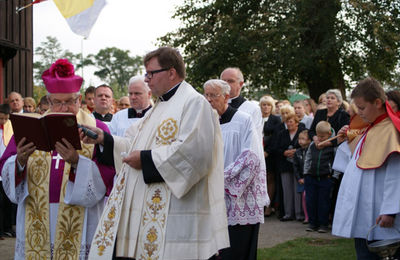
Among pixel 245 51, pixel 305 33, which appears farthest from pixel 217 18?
pixel 305 33

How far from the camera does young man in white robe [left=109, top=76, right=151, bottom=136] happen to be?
6168 millimetres

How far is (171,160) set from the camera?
144 inches

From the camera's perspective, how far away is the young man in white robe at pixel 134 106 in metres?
6.17

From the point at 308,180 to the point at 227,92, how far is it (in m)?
4.34

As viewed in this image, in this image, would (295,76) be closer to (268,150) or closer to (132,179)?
(268,150)

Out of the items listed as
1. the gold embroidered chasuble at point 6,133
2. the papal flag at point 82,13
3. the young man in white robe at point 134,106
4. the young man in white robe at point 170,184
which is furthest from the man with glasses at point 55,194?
the gold embroidered chasuble at point 6,133

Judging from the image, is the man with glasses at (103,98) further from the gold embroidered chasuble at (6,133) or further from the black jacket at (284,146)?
the black jacket at (284,146)

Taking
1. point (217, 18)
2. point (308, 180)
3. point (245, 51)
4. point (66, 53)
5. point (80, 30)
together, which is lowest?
point (308, 180)

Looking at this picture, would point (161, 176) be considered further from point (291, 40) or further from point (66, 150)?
point (291, 40)

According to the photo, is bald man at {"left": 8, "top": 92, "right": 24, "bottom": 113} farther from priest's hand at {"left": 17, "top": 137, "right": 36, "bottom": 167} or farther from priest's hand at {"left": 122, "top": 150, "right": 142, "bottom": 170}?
priest's hand at {"left": 122, "top": 150, "right": 142, "bottom": 170}

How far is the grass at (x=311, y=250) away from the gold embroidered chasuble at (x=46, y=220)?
327cm

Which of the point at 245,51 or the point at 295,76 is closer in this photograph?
the point at 245,51

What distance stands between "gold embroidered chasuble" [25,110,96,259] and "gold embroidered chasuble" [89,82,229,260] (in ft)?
2.68

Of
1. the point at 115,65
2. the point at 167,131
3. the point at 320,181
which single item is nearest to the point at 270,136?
the point at 320,181
